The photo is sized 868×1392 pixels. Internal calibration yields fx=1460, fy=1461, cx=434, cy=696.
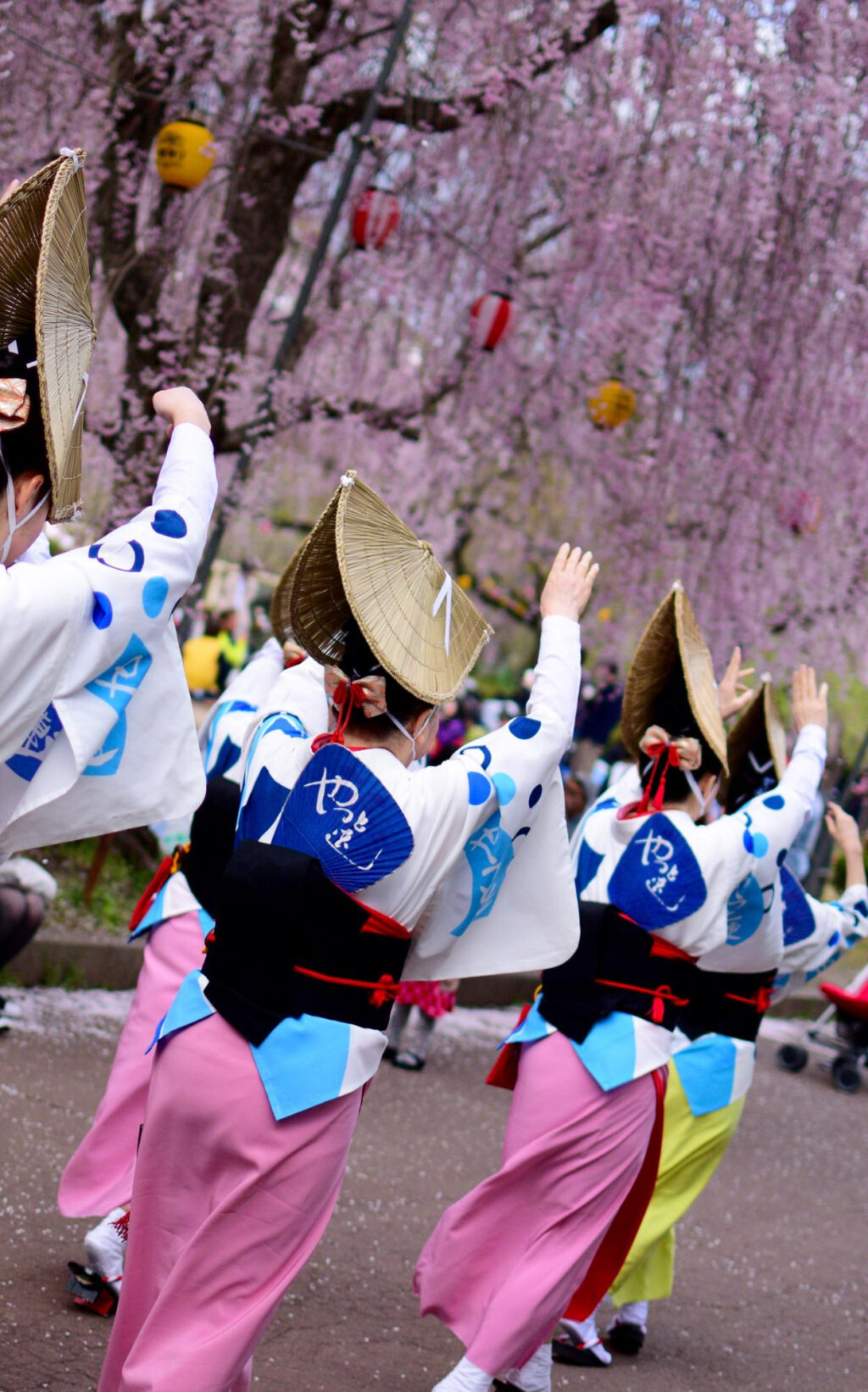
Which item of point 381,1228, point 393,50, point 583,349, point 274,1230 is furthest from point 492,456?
point 274,1230

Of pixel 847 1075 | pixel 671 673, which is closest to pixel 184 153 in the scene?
pixel 671 673

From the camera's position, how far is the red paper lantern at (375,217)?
7898mm

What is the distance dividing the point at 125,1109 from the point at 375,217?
5.60 meters

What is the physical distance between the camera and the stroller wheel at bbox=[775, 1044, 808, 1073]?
9461 mm

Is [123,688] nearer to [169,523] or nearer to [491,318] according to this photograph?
[169,523]

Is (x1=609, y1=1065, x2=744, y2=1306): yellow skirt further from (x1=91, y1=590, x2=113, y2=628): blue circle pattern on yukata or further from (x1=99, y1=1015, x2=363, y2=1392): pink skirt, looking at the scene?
(x1=91, y1=590, x2=113, y2=628): blue circle pattern on yukata

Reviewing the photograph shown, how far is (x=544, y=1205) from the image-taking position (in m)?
Result: 3.64

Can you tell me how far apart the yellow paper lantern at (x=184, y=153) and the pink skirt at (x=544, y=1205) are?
490 centimetres

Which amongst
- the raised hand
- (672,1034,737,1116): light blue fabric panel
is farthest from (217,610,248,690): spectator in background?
(672,1034,737,1116): light blue fabric panel

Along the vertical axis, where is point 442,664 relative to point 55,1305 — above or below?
above

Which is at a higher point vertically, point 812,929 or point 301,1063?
point 301,1063

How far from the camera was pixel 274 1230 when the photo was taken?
2584mm

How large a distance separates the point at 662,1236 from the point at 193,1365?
7.33ft

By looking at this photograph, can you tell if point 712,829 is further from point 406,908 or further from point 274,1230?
point 274,1230
